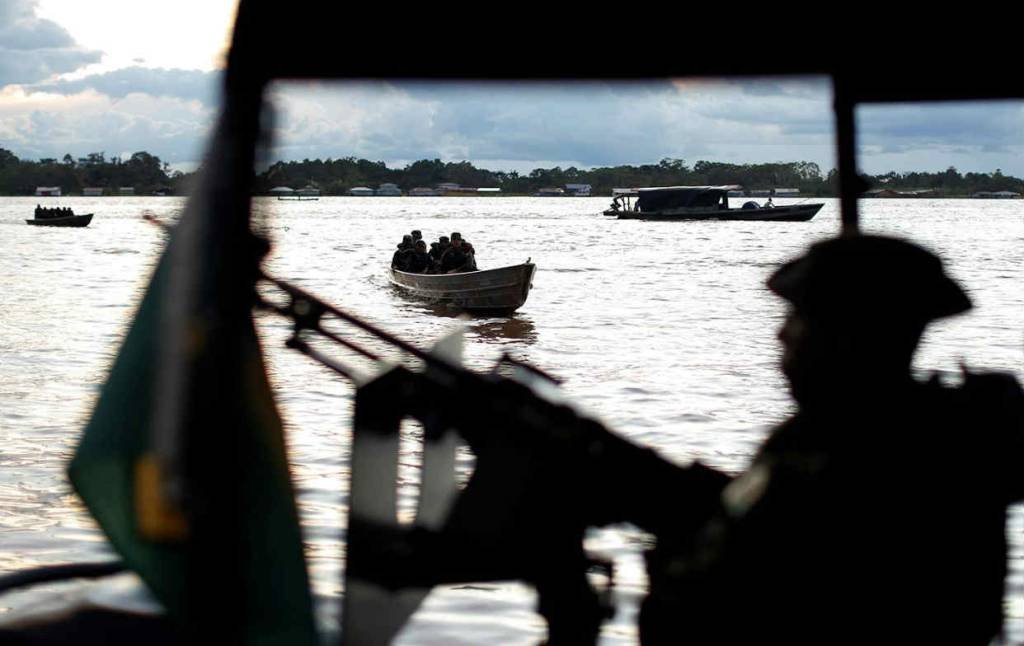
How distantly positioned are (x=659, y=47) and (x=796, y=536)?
0.95m

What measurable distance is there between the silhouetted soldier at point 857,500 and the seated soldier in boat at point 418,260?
28444 millimetres

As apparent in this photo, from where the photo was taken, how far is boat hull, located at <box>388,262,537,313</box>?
28.0 metres

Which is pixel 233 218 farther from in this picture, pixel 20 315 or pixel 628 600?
pixel 20 315

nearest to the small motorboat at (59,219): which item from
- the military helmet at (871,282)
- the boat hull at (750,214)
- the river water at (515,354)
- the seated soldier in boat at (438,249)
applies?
the river water at (515,354)

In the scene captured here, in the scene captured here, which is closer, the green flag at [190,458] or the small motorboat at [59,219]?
the green flag at [190,458]

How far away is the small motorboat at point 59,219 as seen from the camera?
7494 centimetres

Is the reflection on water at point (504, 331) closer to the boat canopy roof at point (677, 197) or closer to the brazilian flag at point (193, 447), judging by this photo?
the brazilian flag at point (193, 447)

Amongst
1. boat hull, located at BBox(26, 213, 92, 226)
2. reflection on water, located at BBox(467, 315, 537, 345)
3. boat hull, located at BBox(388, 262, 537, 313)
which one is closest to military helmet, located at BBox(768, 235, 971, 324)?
reflection on water, located at BBox(467, 315, 537, 345)

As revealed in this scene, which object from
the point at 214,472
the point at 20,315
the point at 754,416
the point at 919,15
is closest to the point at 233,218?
the point at 214,472

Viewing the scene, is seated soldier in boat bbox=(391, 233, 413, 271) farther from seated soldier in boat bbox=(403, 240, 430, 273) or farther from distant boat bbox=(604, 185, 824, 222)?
distant boat bbox=(604, 185, 824, 222)

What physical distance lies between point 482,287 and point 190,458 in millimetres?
26521

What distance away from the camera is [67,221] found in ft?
257

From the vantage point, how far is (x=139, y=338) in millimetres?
1998

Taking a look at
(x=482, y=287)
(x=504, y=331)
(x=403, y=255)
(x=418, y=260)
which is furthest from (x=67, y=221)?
(x=504, y=331)
